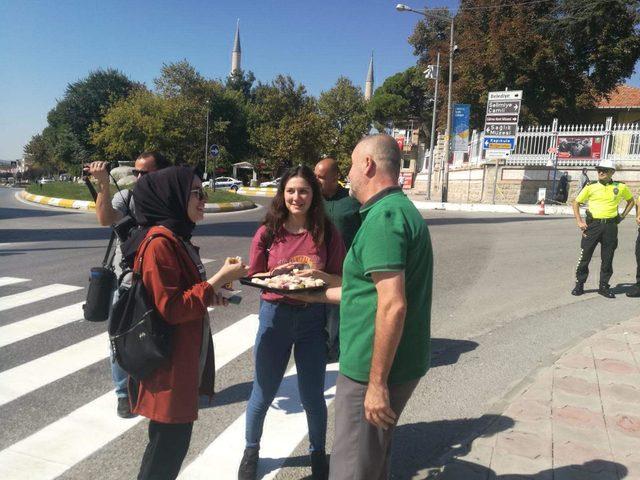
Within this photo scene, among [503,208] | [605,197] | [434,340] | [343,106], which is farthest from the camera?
[343,106]

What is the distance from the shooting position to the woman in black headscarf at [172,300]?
2.10 meters

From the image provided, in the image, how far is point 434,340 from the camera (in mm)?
5164

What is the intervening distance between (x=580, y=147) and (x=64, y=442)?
2446cm

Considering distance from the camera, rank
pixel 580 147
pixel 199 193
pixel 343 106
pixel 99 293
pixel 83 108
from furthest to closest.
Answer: pixel 343 106 → pixel 83 108 → pixel 580 147 → pixel 99 293 → pixel 199 193

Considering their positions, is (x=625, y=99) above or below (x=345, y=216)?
above

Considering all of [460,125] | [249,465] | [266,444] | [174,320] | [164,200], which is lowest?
[266,444]

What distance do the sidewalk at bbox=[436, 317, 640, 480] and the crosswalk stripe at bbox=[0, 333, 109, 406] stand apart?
3209mm

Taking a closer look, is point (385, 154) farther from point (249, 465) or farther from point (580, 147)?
point (580, 147)

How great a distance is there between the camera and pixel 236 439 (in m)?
3.24

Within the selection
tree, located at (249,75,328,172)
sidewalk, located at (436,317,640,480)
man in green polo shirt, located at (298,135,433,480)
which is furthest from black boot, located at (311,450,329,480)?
tree, located at (249,75,328,172)

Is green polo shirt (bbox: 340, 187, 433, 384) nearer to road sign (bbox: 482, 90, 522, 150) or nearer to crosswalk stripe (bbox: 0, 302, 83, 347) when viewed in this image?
crosswalk stripe (bbox: 0, 302, 83, 347)

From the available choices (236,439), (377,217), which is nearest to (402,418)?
(236,439)

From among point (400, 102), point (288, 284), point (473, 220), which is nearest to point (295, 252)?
point (288, 284)

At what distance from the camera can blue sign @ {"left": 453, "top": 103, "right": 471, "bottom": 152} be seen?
78.5ft
